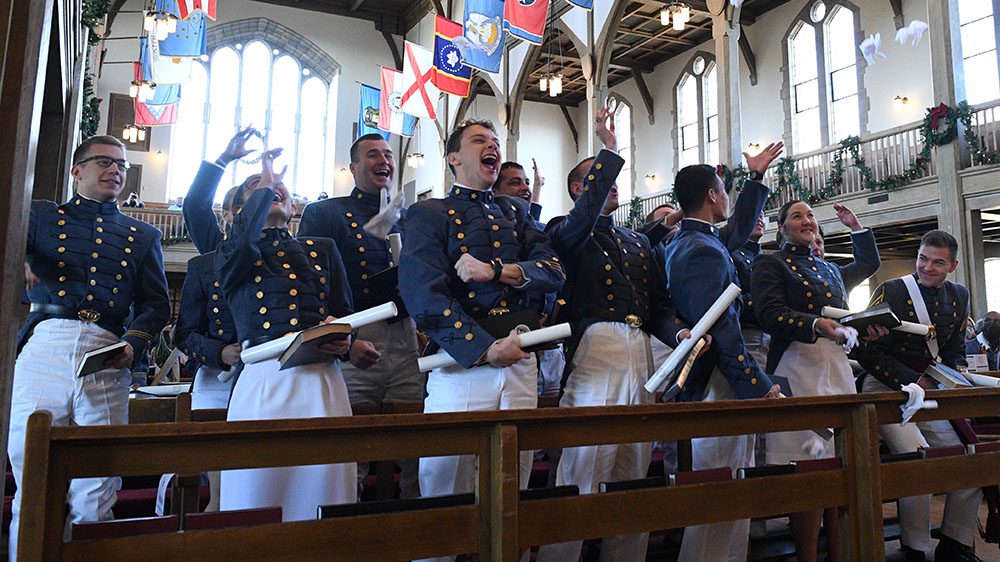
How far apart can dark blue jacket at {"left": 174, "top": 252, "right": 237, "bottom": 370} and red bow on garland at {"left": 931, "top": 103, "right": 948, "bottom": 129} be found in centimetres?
930

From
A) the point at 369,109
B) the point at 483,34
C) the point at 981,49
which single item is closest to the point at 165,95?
the point at 369,109

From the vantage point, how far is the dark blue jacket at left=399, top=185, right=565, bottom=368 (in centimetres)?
233

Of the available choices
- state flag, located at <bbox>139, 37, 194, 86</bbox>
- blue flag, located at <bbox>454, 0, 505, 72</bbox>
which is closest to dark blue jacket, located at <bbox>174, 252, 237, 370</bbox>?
blue flag, located at <bbox>454, 0, 505, 72</bbox>

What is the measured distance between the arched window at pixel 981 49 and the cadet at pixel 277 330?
11.9 metres

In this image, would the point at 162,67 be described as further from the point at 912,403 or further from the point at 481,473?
the point at 912,403

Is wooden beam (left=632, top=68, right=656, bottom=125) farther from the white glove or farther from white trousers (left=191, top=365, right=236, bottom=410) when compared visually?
the white glove

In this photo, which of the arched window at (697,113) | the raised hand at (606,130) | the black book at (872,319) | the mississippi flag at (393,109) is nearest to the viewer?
the raised hand at (606,130)

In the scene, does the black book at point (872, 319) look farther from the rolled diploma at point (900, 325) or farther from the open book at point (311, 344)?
the open book at point (311, 344)

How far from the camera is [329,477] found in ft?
7.19

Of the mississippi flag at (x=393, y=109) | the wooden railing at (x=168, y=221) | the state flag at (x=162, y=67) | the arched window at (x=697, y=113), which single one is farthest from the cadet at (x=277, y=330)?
the arched window at (x=697, y=113)

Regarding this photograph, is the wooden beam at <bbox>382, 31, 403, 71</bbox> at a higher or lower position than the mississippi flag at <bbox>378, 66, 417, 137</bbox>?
higher

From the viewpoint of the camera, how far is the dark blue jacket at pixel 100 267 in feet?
8.75

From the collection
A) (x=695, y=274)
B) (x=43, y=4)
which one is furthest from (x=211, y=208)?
(x=695, y=274)

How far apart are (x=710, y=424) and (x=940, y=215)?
30.0 ft
